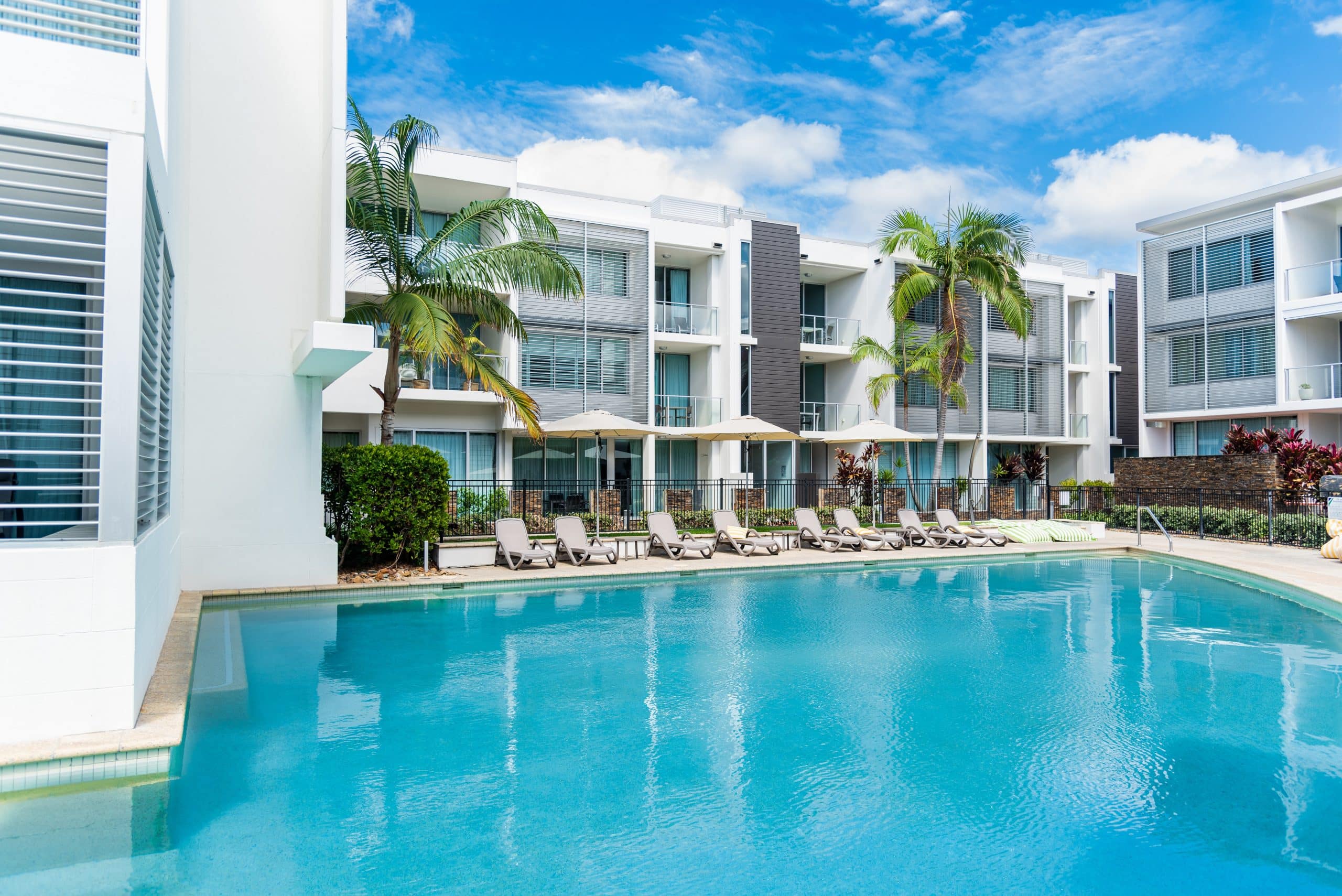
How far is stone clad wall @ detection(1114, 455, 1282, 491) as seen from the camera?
66.7ft

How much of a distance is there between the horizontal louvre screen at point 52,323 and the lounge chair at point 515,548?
7187mm

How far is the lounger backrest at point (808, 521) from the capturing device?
17734 millimetres

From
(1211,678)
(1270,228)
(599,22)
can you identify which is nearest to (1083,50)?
(1270,228)

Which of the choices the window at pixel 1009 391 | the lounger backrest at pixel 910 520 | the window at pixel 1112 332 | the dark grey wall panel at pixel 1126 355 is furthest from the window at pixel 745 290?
the dark grey wall panel at pixel 1126 355

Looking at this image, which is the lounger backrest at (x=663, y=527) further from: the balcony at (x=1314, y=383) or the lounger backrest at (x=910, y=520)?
the balcony at (x=1314, y=383)

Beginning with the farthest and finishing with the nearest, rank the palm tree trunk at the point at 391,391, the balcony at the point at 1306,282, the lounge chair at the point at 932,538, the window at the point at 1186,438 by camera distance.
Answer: the window at the point at 1186,438 → the balcony at the point at 1306,282 → the lounge chair at the point at 932,538 → the palm tree trunk at the point at 391,391

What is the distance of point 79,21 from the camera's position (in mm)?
5273

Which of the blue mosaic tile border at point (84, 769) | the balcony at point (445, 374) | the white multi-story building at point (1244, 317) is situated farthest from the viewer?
the white multi-story building at point (1244, 317)

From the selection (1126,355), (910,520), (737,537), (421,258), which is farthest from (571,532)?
(1126,355)

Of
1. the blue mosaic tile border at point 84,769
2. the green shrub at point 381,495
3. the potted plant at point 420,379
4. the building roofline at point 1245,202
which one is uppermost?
the building roofline at point 1245,202

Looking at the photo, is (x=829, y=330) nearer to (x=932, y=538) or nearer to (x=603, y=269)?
(x=603, y=269)

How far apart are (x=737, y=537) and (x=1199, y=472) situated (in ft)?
45.6

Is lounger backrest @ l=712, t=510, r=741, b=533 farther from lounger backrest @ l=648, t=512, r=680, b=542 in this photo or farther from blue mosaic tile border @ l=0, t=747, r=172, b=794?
blue mosaic tile border @ l=0, t=747, r=172, b=794

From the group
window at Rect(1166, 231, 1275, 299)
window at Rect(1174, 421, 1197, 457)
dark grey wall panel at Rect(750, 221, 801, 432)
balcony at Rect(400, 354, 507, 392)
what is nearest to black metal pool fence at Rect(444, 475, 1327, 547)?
dark grey wall panel at Rect(750, 221, 801, 432)
